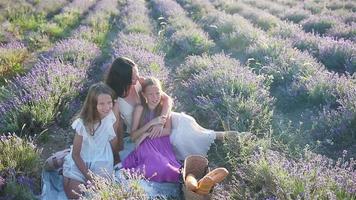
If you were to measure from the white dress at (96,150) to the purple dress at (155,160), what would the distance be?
225mm

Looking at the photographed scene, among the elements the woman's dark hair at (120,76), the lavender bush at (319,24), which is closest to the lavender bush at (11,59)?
the woman's dark hair at (120,76)

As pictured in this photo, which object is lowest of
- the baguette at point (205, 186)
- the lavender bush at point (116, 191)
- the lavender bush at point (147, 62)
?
the lavender bush at point (147, 62)

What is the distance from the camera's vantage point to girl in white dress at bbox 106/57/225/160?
4.97 metres

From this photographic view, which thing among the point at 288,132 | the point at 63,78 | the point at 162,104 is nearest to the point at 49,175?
the point at 162,104

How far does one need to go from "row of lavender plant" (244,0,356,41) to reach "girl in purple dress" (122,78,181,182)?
5550mm

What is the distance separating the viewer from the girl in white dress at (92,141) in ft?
14.4

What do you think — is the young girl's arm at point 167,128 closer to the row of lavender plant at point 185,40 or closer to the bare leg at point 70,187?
the bare leg at point 70,187

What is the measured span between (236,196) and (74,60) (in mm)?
4635

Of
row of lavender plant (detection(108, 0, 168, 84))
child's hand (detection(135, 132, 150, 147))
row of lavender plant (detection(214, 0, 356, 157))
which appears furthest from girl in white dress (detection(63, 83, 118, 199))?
row of lavender plant (detection(214, 0, 356, 157))

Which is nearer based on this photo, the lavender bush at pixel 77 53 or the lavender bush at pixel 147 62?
the lavender bush at pixel 147 62

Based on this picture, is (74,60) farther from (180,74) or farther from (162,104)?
(162,104)

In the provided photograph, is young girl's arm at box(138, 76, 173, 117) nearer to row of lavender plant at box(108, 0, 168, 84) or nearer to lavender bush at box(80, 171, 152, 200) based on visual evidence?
lavender bush at box(80, 171, 152, 200)

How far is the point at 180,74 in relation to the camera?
7691mm

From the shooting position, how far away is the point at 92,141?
4602 millimetres
